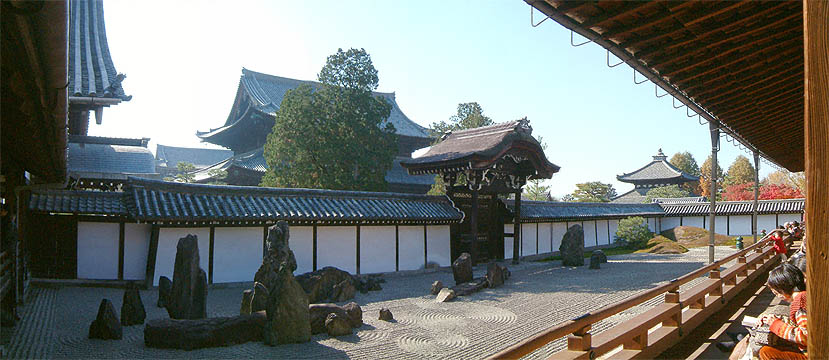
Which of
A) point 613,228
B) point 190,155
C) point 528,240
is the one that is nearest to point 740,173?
point 613,228

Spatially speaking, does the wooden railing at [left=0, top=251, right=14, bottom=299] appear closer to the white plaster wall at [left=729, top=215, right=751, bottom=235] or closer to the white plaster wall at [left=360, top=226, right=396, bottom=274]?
the white plaster wall at [left=360, top=226, right=396, bottom=274]

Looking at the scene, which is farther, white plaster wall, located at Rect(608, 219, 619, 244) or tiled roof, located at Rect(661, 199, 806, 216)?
white plaster wall, located at Rect(608, 219, 619, 244)

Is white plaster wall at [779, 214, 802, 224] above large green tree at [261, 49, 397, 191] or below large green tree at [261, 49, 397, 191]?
below

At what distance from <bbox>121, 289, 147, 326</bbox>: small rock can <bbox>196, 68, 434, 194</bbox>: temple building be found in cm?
1882

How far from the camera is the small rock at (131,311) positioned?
31.7ft

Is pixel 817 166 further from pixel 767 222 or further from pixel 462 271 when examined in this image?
pixel 767 222

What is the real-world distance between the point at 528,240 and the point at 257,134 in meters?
19.5

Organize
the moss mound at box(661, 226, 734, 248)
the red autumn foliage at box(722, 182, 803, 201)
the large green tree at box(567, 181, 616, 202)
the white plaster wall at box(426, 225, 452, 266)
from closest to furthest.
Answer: the white plaster wall at box(426, 225, 452, 266), the moss mound at box(661, 226, 734, 248), the red autumn foliage at box(722, 182, 803, 201), the large green tree at box(567, 181, 616, 202)

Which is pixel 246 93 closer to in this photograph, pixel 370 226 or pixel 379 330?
pixel 370 226

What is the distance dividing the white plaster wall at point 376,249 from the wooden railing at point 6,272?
974 centimetres

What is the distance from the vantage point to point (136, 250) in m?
13.5

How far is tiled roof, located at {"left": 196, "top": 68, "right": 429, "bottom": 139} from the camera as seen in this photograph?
32266 mm

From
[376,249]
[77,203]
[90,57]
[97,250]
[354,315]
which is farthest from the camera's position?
[376,249]

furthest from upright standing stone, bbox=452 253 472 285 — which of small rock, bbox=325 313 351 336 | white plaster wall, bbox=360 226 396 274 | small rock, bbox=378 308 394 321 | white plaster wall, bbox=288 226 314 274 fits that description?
small rock, bbox=325 313 351 336
